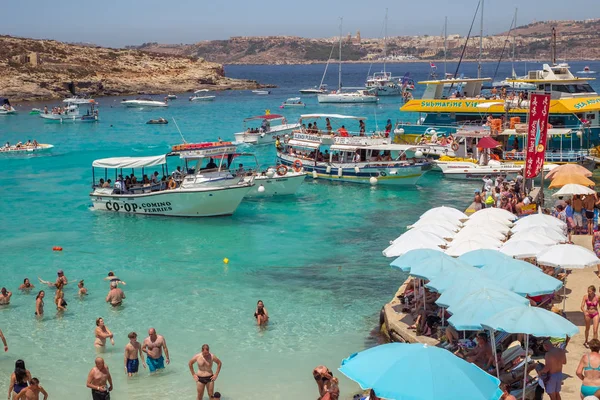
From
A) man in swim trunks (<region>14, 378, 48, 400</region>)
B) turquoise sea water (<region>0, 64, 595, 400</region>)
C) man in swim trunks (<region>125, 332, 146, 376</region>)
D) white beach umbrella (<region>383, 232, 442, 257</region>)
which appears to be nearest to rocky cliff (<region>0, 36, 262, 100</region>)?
turquoise sea water (<region>0, 64, 595, 400</region>)

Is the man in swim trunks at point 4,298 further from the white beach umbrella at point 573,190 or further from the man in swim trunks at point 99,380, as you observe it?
the white beach umbrella at point 573,190

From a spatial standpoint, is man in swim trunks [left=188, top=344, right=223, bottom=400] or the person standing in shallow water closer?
man in swim trunks [left=188, top=344, right=223, bottom=400]

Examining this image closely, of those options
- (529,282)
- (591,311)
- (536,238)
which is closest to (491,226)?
(536,238)

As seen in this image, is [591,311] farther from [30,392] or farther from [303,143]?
[303,143]

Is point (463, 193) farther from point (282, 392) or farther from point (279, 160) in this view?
point (282, 392)

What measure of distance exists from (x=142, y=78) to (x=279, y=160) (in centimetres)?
9630

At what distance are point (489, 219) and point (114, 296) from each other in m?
10.6

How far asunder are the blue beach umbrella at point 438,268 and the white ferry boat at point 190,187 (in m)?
16.8

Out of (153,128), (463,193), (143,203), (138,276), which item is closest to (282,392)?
(138,276)

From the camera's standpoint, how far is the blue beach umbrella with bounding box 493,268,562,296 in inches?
593

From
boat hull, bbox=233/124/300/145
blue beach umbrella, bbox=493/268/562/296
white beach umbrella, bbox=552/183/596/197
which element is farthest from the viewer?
A: boat hull, bbox=233/124/300/145

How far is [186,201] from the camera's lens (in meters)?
32.5

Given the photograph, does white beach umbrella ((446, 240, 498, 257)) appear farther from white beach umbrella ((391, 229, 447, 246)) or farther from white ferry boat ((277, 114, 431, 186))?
white ferry boat ((277, 114, 431, 186))

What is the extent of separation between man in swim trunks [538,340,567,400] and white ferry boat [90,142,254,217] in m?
20.9
